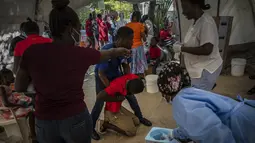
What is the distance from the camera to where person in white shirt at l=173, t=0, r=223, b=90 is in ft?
5.93

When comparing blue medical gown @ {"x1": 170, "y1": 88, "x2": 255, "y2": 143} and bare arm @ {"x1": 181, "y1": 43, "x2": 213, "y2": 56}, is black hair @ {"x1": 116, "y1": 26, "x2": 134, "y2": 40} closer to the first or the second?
bare arm @ {"x1": 181, "y1": 43, "x2": 213, "y2": 56}

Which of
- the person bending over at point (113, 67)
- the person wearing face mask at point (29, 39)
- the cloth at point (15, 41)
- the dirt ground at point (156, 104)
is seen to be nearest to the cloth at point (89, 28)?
the dirt ground at point (156, 104)

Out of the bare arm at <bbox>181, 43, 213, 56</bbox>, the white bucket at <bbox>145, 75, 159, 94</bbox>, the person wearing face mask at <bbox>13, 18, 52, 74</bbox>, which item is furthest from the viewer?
the white bucket at <bbox>145, 75, 159, 94</bbox>

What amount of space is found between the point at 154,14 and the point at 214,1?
2.57 metres

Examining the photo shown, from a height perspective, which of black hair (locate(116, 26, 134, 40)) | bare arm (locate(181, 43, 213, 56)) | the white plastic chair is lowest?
the white plastic chair

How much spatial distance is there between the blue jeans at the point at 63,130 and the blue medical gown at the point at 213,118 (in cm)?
52

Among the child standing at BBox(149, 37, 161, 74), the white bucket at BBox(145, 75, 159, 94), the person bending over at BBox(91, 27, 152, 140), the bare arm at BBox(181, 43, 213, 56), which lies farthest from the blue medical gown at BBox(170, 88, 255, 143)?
the child standing at BBox(149, 37, 161, 74)

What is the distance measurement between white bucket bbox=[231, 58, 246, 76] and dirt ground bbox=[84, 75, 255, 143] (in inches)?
5.6

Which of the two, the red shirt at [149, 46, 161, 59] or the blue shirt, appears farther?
the red shirt at [149, 46, 161, 59]

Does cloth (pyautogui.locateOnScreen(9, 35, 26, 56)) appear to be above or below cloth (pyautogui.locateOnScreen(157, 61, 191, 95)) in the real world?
above

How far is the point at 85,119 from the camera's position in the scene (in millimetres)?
1322

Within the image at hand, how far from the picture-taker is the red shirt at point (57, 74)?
1147 millimetres

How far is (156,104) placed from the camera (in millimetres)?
Answer: 3621

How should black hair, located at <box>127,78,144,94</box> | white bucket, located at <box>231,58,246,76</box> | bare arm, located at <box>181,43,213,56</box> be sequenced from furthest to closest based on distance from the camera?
white bucket, located at <box>231,58,246,76</box>, black hair, located at <box>127,78,144,94</box>, bare arm, located at <box>181,43,213,56</box>
